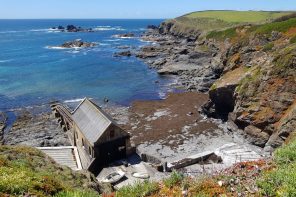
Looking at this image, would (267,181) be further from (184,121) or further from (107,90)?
(107,90)

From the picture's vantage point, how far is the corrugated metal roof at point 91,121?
35.0 meters

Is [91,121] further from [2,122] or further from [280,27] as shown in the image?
[280,27]

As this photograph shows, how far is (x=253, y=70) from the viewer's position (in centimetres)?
5119

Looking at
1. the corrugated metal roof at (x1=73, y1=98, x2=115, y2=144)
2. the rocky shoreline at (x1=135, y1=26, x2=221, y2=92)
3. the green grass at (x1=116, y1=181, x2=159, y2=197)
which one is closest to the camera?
the green grass at (x1=116, y1=181, x2=159, y2=197)

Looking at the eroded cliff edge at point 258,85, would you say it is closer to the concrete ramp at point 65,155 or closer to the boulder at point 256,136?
the boulder at point 256,136

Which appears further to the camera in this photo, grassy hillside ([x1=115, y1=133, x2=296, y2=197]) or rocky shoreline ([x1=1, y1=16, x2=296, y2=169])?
rocky shoreline ([x1=1, y1=16, x2=296, y2=169])

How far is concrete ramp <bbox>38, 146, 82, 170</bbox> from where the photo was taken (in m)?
34.2

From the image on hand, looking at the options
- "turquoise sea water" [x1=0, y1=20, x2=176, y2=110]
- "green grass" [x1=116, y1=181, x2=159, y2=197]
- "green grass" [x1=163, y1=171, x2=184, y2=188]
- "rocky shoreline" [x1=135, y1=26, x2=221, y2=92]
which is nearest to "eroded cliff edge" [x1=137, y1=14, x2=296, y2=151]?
"rocky shoreline" [x1=135, y1=26, x2=221, y2=92]

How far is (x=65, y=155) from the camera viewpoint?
119 feet

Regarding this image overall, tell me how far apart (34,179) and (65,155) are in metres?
22.9

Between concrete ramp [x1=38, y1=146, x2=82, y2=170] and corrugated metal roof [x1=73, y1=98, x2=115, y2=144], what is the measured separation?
2512 millimetres

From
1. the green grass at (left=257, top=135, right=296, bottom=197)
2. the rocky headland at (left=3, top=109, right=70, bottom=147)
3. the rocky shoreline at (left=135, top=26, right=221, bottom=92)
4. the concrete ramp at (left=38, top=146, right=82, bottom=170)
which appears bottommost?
the rocky headland at (left=3, top=109, right=70, bottom=147)

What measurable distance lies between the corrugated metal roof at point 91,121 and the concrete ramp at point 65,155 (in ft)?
8.24

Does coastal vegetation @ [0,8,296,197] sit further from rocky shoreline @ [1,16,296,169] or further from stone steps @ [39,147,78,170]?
stone steps @ [39,147,78,170]
